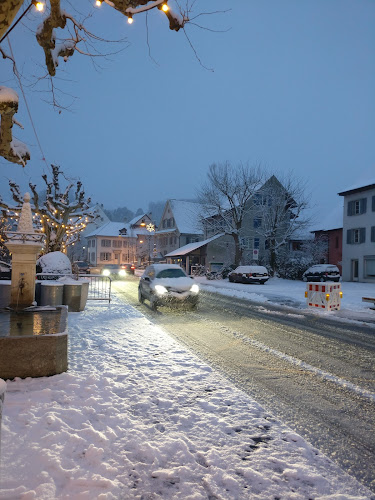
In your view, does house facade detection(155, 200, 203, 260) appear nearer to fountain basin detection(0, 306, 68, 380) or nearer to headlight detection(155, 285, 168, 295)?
headlight detection(155, 285, 168, 295)

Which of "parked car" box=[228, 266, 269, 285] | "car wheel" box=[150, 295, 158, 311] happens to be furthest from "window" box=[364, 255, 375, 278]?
"car wheel" box=[150, 295, 158, 311]

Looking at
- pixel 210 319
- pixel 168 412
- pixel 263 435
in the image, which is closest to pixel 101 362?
pixel 168 412

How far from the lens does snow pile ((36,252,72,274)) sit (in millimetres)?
14469

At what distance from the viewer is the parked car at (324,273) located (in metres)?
32.3

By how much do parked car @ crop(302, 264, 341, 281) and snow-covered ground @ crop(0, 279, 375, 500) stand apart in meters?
29.2

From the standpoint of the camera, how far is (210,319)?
38.4 feet

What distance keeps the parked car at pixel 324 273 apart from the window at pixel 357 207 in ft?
20.9

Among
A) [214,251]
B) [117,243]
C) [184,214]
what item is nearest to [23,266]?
[214,251]

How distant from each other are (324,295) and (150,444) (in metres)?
12.5

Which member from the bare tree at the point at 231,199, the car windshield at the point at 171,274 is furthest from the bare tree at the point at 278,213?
the car windshield at the point at 171,274

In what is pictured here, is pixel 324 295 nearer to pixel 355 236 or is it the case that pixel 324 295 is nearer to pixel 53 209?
pixel 53 209

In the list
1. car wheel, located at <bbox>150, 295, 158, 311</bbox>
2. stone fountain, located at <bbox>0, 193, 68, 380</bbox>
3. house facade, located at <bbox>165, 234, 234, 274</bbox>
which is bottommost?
car wheel, located at <bbox>150, 295, 158, 311</bbox>

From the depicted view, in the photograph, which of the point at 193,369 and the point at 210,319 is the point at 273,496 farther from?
the point at 210,319

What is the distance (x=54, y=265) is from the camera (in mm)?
14547
